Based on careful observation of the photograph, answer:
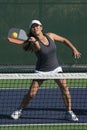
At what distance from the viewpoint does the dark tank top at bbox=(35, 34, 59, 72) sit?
7.09 meters

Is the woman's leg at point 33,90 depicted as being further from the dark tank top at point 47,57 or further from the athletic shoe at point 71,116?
the athletic shoe at point 71,116

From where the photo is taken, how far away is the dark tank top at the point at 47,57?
7093 mm

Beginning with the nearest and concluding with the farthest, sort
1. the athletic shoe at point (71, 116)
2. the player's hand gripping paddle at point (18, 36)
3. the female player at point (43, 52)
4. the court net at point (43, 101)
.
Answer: the court net at point (43, 101) < the female player at point (43, 52) < the athletic shoe at point (71, 116) < the player's hand gripping paddle at point (18, 36)

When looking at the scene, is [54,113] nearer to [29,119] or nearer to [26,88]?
[29,119]

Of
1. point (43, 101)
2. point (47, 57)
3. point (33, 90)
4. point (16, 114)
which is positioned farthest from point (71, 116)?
point (43, 101)

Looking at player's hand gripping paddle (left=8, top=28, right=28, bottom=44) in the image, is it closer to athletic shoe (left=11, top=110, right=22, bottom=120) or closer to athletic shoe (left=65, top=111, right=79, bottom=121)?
athletic shoe (left=11, top=110, right=22, bottom=120)

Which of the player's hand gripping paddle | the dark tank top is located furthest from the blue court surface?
the player's hand gripping paddle

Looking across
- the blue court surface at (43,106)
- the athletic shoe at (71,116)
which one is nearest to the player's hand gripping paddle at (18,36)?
the blue court surface at (43,106)

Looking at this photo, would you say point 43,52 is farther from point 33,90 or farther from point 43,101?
point 43,101

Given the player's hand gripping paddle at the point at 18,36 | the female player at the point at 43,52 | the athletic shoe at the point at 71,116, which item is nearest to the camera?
the female player at the point at 43,52

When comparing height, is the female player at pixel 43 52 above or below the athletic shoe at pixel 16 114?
above

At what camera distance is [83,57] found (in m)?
12.5

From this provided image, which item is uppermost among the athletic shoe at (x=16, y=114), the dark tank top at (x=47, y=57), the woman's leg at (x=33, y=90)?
the dark tank top at (x=47, y=57)

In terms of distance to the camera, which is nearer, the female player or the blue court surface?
the female player
